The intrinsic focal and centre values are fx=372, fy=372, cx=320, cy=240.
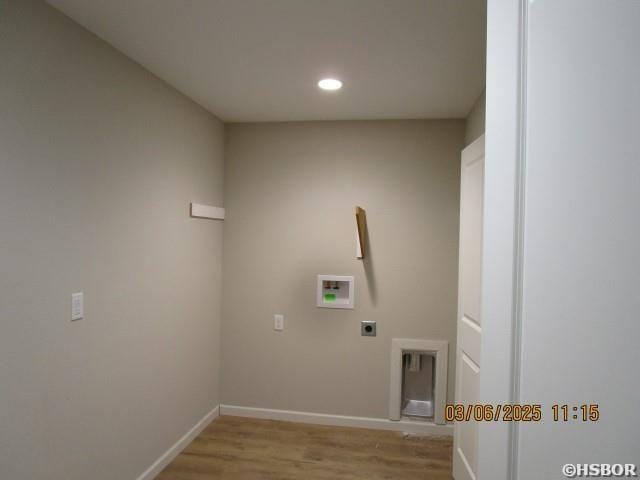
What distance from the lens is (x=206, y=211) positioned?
9.43 feet

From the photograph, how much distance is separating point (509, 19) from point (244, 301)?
9.56 ft

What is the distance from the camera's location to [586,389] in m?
0.52

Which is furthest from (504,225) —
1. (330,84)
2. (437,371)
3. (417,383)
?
(417,383)

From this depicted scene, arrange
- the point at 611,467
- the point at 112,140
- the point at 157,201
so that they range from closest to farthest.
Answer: the point at 611,467 < the point at 112,140 < the point at 157,201

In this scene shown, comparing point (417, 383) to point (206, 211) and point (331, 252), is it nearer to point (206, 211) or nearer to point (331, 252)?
point (331, 252)

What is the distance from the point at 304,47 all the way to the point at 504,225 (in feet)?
5.30

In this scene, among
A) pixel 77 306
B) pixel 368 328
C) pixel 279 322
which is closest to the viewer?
pixel 77 306

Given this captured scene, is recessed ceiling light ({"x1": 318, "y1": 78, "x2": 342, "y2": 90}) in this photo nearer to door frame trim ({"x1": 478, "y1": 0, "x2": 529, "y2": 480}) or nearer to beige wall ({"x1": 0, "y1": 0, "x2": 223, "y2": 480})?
beige wall ({"x1": 0, "y1": 0, "x2": 223, "y2": 480})

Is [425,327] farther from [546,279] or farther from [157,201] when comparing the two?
[546,279]

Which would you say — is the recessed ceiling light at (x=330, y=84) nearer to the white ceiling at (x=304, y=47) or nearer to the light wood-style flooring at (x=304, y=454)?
the white ceiling at (x=304, y=47)

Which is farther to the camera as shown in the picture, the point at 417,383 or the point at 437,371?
the point at 417,383

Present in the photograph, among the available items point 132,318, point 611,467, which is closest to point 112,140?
point 132,318

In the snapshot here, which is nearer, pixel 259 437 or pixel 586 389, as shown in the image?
pixel 586 389

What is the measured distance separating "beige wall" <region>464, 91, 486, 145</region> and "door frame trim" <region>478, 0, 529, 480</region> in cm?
189
